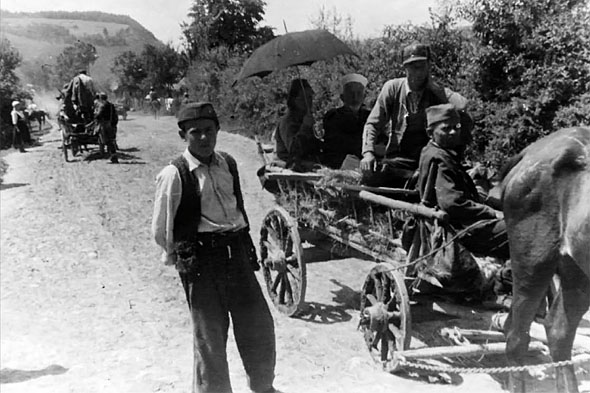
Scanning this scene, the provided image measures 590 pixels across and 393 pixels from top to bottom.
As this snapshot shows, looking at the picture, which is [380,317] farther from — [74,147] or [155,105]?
[74,147]

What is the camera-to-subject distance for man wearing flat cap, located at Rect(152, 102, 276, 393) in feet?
12.0

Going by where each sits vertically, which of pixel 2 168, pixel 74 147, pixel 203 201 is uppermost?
pixel 203 201

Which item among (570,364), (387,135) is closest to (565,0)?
(387,135)

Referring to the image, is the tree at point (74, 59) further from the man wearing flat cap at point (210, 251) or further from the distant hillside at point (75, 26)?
the man wearing flat cap at point (210, 251)

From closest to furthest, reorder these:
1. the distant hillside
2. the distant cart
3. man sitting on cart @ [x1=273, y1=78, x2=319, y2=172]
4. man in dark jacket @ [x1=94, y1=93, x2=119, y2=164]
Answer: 1. the distant hillside
2. man sitting on cart @ [x1=273, y1=78, x2=319, y2=172]
3. man in dark jacket @ [x1=94, y1=93, x2=119, y2=164]
4. the distant cart

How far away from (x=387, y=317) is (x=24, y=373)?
116 inches

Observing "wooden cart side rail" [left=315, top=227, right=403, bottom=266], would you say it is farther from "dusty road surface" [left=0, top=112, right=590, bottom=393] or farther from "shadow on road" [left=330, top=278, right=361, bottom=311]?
"shadow on road" [left=330, top=278, right=361, bottom=311]

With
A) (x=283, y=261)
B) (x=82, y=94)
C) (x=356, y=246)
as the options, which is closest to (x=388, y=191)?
(x=356, y=246)

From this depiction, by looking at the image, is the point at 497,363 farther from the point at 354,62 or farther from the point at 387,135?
the point at 354,62

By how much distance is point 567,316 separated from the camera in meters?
3.91

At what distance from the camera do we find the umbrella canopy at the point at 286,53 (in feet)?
23.8

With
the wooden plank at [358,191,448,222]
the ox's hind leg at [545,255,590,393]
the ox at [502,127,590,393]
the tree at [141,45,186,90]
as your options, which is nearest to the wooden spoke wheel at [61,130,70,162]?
the tree at [141,45,186,90]

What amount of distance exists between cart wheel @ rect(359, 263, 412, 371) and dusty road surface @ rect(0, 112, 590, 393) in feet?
0.52

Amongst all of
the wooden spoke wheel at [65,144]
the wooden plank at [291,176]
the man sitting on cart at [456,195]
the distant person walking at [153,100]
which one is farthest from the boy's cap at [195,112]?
the wooden spoke wheel at [65,144]
